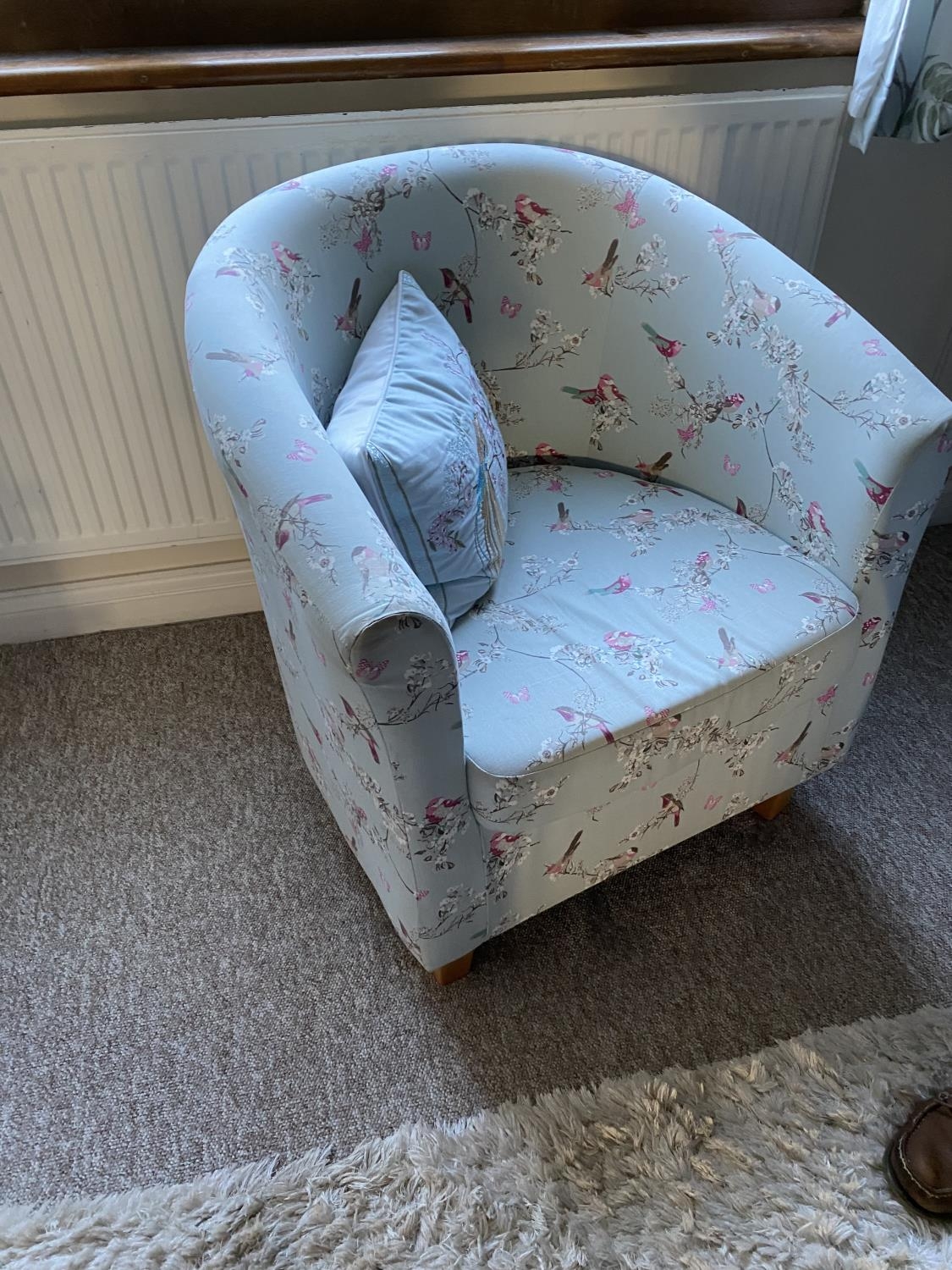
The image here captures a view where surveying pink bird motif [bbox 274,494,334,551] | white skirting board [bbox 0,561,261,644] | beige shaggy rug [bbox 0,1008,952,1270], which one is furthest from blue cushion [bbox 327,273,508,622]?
white skirting board [bbox 0,561,261,644]

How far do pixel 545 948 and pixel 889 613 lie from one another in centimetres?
59

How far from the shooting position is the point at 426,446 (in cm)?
101

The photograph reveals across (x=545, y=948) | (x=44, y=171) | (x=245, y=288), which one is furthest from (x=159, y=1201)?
(x=44, y=171)

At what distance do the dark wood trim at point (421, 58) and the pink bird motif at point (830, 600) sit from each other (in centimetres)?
78

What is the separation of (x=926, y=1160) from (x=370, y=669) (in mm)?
787

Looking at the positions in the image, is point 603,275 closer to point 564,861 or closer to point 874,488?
point 874,488

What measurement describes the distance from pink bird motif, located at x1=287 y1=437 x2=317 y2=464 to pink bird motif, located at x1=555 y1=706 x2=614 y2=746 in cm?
36

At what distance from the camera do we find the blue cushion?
99cm

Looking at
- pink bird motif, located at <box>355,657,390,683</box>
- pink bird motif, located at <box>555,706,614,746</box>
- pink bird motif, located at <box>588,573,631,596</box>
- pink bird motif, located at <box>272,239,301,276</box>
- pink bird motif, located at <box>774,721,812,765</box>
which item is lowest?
pink bird motif, located at <box>774,721,812,765</box>

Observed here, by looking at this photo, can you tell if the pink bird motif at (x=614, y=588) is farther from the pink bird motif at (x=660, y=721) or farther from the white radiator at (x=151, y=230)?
the white radiator at (x=151, y=230)

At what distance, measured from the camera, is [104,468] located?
4.87ft

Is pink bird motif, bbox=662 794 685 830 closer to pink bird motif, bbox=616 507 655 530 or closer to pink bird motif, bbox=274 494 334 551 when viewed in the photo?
pink bird motif, bbox=616 507 655 530

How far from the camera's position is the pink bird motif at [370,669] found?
79 cm

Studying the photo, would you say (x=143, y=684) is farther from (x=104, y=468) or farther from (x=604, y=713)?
(x=604, y=713)
